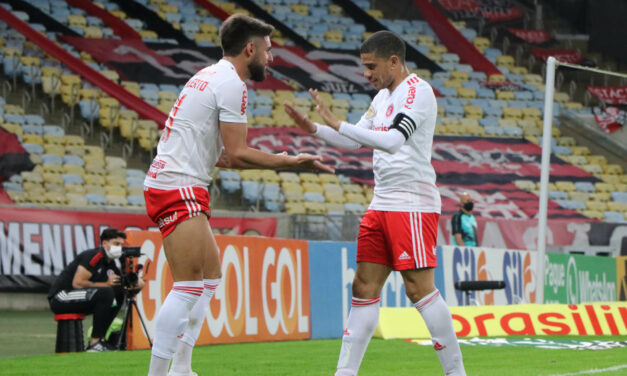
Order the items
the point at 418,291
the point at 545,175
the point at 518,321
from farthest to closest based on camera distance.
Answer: the point at 545,175
the point at 518,321
the point at 418,291

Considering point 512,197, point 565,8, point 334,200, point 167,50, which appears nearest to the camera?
point 334,200

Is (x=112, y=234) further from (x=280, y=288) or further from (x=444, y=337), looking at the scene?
(x=444, y=337)

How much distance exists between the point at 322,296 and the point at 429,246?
6360 mm

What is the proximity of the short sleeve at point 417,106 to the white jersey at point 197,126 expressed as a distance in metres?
0.88

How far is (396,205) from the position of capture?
218 inches

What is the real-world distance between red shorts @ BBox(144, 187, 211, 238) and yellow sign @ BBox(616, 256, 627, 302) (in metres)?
14.5

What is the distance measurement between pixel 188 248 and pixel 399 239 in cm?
113

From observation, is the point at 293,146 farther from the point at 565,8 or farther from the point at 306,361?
the point at 306,361

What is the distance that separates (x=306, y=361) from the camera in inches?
330

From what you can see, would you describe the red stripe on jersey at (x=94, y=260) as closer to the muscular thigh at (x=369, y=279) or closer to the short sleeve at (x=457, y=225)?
the muscular thigh at (x=369, y=279)

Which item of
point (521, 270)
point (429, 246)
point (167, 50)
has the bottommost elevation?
point (521, 270)

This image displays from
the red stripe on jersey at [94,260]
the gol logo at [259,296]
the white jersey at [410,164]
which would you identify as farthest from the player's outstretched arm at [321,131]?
the gol logo at [259,296]

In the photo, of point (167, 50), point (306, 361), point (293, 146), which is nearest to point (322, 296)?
point (306, 361)

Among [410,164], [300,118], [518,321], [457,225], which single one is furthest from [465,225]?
[300,118]
